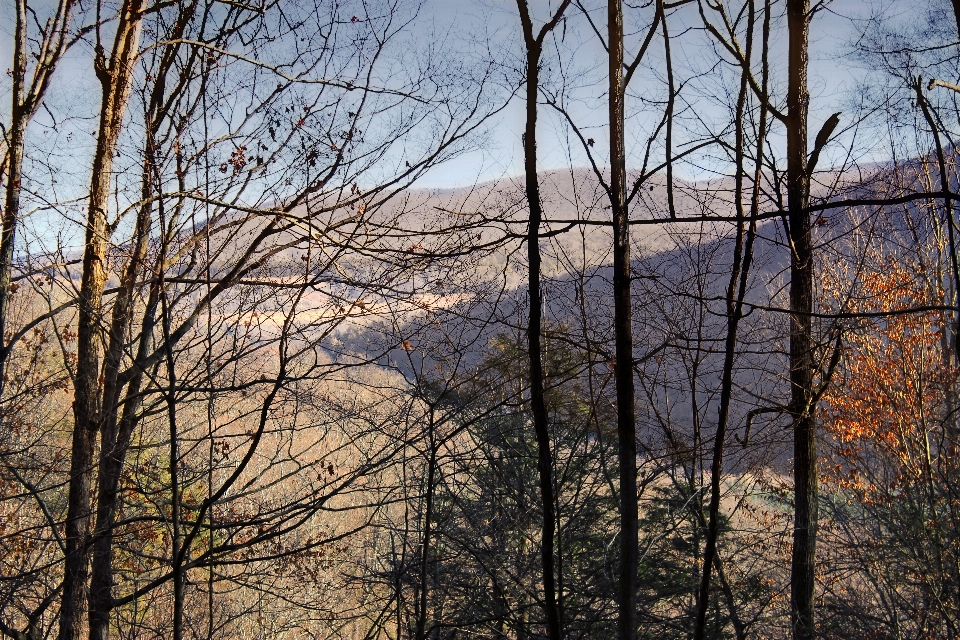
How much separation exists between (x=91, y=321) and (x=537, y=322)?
3.32 metres

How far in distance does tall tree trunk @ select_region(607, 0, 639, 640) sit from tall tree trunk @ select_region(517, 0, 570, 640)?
329 mm

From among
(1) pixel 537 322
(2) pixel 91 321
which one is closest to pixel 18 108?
(2) pixel 91 321

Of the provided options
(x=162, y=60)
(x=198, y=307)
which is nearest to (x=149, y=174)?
(x=198, y=307)

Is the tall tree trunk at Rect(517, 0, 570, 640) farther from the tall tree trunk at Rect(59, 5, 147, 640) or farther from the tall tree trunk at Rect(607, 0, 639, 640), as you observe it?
the tall tree trunk at Rect(59, 5, 147, 640)

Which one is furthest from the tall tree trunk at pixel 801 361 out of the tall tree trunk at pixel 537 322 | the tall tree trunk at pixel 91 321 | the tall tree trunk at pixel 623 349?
the tall tree trunk at pixel 91 321

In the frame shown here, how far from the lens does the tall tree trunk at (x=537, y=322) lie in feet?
10.5

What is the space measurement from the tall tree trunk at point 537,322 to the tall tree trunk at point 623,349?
12.9 inches

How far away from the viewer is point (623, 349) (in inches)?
134

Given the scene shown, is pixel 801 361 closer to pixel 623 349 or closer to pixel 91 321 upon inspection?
pixel 623 349

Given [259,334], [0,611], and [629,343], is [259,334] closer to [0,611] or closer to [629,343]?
A: [0,611]

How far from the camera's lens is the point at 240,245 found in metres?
6.16

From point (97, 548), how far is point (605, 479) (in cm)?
655

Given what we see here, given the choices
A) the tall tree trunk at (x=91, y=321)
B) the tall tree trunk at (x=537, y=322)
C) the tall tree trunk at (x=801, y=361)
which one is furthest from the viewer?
the tall tree trunk at (x=801, y=361)

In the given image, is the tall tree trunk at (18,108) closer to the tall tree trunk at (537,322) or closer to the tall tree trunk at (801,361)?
the tall tree trunk at (537,322)
